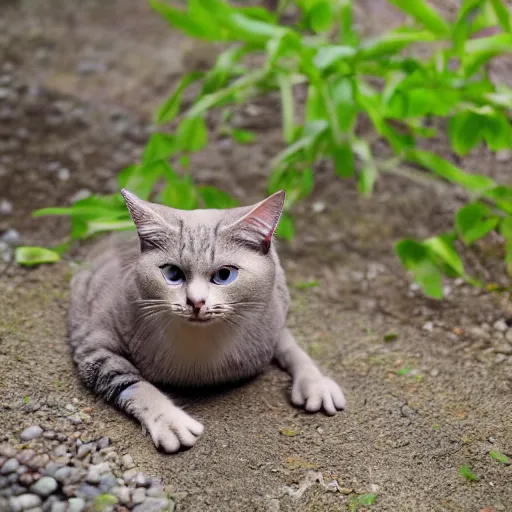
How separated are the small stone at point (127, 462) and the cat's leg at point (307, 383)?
0.44 m

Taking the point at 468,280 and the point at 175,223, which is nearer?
the point at 175,223

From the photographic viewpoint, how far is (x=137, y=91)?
10.4 ft

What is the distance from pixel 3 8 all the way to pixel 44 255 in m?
2.11

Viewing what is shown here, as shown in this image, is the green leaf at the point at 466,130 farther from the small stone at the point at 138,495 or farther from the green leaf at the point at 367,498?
the small stone at the point at 138,495

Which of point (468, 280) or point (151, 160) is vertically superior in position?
point (151, 160)

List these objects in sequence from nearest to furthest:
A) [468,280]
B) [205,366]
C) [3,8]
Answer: [205,366], [468,280], [3,8]

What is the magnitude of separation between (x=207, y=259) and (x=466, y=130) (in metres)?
1.12

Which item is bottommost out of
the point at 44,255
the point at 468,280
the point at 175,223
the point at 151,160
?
the point at 44,255

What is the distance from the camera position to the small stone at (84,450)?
144 centimetres

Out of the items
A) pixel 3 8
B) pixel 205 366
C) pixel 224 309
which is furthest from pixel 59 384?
pixel 3 8

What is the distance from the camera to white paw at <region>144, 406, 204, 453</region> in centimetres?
149

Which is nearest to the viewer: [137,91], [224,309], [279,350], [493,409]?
[224,309]

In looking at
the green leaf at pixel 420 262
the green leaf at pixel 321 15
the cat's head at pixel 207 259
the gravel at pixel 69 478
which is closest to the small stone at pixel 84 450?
the gravel at pixel 69 478

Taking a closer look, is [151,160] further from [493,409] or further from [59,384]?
[493,409]
